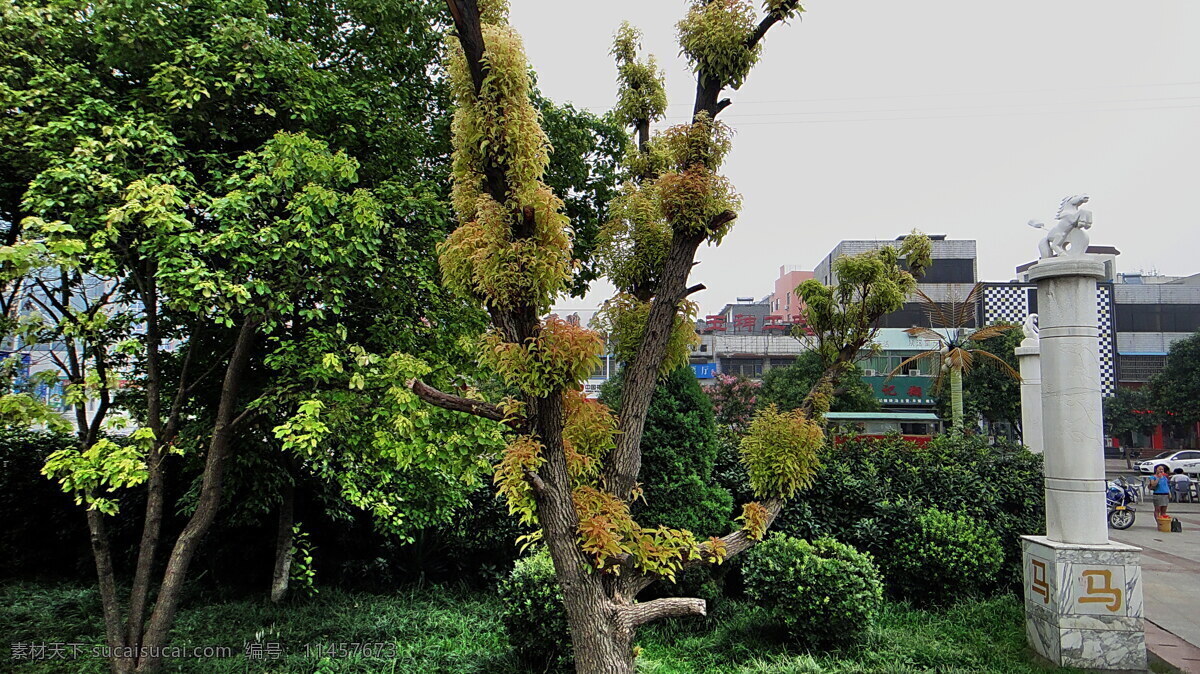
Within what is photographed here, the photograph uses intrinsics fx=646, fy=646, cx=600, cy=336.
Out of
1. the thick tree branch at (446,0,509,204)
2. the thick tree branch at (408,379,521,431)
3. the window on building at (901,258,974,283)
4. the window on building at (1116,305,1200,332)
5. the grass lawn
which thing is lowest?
the grass lawn

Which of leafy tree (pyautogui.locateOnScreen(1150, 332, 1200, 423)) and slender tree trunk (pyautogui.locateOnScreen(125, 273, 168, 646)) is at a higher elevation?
leafy tree (pyautogui.locateOnScreen(1150, 332, 1200, 423))

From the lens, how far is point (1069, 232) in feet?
17.0

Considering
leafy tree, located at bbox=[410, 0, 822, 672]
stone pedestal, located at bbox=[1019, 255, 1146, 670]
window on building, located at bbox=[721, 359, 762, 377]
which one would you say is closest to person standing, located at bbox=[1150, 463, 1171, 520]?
stone pedestal, located at bbox=[1019, 255, 1146, 670]

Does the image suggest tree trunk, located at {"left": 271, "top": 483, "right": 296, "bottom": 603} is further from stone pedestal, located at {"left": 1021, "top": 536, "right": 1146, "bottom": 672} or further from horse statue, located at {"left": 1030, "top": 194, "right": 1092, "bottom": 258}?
horse statue, located at {"left": 1030, "top": 194, "right": 1092, "bottom": 258}

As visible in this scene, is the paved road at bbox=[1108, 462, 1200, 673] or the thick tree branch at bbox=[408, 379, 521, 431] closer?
the thick tree branch at bbox=[408, 379, 521, 431]

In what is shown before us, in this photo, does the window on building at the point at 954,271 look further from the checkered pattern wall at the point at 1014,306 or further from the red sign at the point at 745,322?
the red sign at the point at 745,322

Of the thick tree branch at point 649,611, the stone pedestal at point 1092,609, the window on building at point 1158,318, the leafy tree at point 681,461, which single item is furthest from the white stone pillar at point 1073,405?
the window on building at point 1158,318

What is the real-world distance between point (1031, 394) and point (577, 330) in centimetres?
783

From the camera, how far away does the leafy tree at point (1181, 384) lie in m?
22.7

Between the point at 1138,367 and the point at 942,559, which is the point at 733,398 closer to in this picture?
the point at 942,559

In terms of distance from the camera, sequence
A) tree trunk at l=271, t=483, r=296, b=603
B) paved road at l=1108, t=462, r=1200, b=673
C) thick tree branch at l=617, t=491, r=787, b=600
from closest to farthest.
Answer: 1. thick tree branch at l=617, t=491, r=787, b=600
2. paved road at l=1108, t=462, r=1200, b=673
3. tree trunk at l=271, t=483, r=296, b=603

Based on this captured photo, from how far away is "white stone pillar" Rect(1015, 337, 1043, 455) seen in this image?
8047 mm

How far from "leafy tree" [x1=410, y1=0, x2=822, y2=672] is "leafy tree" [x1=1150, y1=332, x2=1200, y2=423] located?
28039 millimetres

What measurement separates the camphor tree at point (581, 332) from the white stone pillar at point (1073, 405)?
3.12 meters
